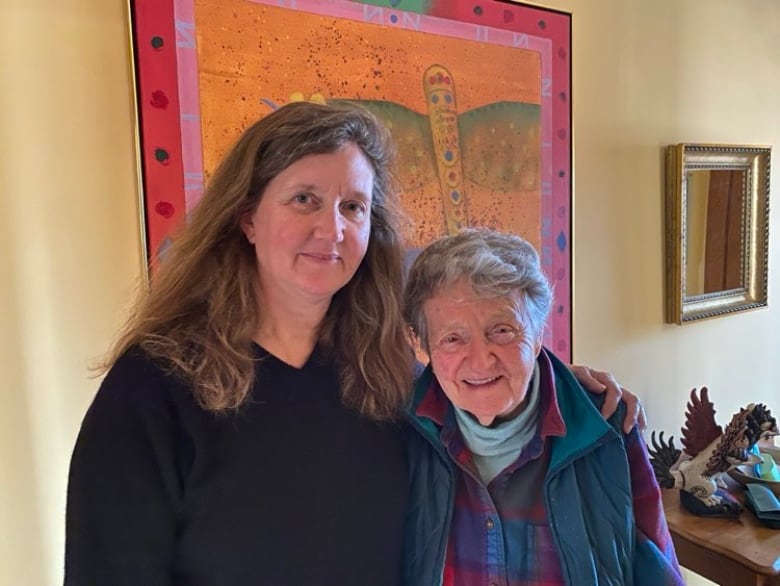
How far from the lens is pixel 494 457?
3.70ft

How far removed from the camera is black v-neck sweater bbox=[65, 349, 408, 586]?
0.89 metres

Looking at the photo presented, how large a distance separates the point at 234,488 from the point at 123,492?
0.16m

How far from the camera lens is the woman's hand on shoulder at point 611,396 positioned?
3.76 ft

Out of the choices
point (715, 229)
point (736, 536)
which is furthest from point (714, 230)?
point (736, 536)

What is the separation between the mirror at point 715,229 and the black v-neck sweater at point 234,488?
174cm

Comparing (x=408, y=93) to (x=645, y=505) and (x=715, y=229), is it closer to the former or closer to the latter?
(x=645, y=505)

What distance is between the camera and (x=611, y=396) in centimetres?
117

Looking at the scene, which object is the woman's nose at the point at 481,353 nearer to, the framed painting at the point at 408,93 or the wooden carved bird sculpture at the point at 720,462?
the framed painting at the point at 408,93

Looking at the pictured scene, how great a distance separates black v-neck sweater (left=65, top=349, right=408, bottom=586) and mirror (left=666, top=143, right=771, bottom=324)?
5.71 feet

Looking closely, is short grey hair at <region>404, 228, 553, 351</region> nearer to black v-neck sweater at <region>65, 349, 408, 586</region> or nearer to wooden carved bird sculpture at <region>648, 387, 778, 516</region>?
black v-neck sweater at <region>65, 349, 408, 586</region>

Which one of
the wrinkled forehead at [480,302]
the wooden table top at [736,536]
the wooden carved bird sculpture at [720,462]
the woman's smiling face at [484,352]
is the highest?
the wrinkled forehead at [480,302]

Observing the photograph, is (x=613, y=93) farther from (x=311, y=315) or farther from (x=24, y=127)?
(x=24, y=127)

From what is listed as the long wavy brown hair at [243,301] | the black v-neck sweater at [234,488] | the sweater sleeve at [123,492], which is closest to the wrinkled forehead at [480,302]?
the long wavy brown hair at [243,301]

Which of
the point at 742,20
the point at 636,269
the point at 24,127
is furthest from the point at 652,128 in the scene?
the point at 24,127
